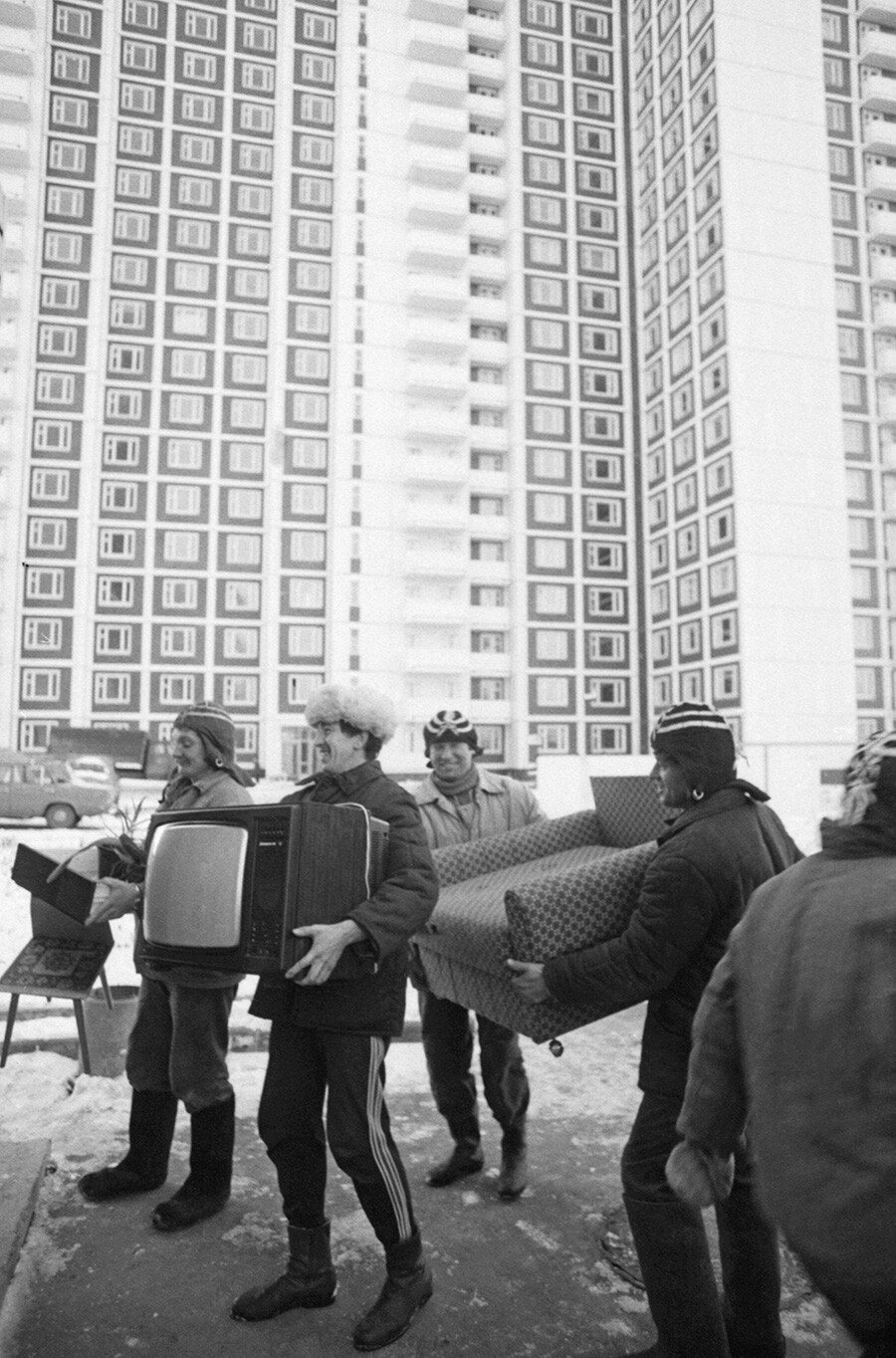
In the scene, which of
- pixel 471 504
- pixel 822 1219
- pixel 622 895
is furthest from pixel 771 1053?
pixel 471 504

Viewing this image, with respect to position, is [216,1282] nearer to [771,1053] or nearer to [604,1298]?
[604,1298]

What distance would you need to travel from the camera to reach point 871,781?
172 centimetres

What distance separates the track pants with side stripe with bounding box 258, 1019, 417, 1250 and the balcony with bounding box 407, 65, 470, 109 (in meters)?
41.6

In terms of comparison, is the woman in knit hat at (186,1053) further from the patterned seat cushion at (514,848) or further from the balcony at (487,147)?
the balcony at (487,147)

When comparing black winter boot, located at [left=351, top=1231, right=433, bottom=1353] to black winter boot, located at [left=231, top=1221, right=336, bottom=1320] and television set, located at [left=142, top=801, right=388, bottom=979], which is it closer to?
black winter boot, located at [left=231, top=1221, right=336, bottom=1320]

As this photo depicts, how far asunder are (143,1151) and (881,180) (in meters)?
42.3

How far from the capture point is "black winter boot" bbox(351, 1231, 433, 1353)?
2781mm

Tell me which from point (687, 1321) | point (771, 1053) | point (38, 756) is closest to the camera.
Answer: point (771, 1053)

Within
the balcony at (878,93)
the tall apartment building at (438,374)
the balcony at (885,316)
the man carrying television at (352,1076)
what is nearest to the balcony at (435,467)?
the tall apartment building at (438,374)

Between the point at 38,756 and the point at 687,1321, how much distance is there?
943 inches

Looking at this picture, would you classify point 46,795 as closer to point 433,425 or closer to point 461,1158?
point 461,1158

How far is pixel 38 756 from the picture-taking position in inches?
935

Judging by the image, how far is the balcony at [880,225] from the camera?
118ft

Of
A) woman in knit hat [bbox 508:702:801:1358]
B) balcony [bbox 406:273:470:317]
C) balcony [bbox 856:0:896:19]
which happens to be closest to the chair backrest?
woman in knit hat [bbox 508:702:801:1358]
